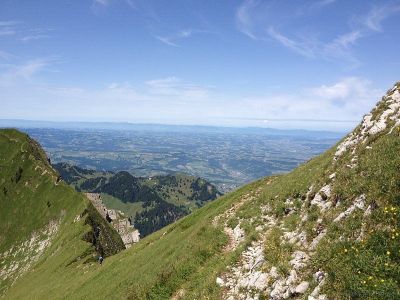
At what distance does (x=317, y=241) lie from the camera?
19.4 m

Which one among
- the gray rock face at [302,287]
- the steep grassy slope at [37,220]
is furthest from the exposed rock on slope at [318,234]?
the steep grassy slope at [37,220]

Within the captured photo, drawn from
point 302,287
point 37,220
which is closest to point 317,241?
point 302,287

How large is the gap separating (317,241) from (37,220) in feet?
409

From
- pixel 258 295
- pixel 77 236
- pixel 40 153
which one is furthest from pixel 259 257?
pixel 40 153

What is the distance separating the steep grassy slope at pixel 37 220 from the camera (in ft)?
307

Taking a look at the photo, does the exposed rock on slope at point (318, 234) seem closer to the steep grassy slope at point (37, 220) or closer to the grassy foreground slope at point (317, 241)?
the grassy foreground slope at point (317, 241)

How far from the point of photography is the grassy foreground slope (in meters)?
15.2

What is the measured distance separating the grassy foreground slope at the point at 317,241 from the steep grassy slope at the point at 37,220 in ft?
183

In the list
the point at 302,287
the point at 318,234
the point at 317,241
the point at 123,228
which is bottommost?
the point at 123,228

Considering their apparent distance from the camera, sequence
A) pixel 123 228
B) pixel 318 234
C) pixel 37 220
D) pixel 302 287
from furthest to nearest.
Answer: pixel 123 228
pixel 37 220
pixel 318 234
pixel 302 287

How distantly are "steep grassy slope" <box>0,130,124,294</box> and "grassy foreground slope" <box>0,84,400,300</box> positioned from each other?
55923mm

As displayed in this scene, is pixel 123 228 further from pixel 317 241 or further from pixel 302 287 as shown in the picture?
pixel 302 287

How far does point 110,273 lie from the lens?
5019 cm

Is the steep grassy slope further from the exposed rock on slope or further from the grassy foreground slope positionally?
the exposed rock on slope
